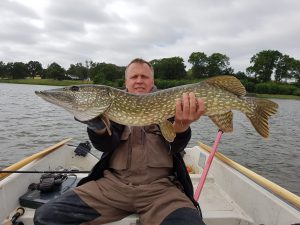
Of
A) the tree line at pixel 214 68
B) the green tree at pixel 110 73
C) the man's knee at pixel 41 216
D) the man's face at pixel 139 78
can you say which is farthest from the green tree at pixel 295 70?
the man's knee at pixel 41 216

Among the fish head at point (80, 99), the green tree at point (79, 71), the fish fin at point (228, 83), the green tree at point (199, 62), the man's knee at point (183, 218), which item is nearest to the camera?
the man's knee at point (183, 218)

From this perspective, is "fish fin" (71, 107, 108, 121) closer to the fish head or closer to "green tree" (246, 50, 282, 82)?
the fish head

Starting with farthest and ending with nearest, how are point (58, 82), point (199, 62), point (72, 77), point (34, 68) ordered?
1. point (34, 68)
2. point (72, 77)
3. point (199, 62)
4. point (58, 82)

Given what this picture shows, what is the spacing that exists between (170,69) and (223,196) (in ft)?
207

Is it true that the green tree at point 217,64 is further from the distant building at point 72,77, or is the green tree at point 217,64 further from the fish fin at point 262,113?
the fish fin at point 262,113

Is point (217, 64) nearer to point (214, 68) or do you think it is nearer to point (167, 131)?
point (214, 68)

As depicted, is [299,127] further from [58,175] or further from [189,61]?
[189,61]

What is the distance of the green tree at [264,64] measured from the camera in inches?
2504

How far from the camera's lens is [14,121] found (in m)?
14.9

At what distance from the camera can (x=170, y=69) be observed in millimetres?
66125

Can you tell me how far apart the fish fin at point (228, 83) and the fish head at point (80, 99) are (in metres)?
0.94

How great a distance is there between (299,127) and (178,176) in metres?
17.6

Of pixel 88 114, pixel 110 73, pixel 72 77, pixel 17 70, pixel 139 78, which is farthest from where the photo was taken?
pixel 72 77

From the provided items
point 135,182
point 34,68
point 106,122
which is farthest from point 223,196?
point 34,68
